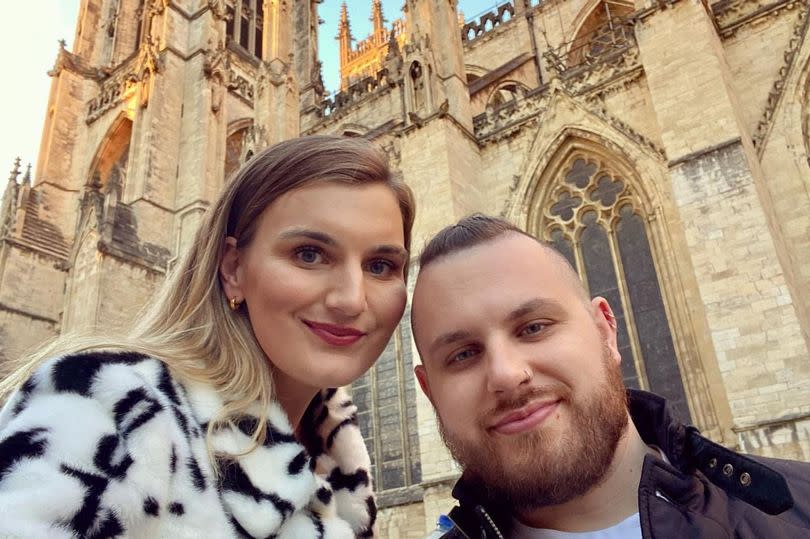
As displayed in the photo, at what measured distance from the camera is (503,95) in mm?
15875

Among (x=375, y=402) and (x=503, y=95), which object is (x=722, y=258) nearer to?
(x=375, y=402)

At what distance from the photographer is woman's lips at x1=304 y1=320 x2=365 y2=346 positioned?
1.27 m

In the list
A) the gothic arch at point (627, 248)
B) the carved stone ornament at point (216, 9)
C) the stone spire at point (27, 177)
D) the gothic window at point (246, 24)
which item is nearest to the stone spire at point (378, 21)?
the gothic window at point (246, 24)

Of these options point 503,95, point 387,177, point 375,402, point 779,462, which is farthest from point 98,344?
point 503,95

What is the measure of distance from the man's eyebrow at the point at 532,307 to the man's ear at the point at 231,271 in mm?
603

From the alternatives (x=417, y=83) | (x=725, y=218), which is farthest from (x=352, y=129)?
(x=725, y=218)

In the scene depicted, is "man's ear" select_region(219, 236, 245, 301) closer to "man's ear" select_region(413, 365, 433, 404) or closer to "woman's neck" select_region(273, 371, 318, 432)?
"woman's neck" select_region(273, 371, 318, 432)

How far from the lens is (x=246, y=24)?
2295 centimetres

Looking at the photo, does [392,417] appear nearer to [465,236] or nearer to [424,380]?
[424,380]

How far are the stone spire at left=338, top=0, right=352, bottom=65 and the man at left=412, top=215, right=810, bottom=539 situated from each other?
40.6 m

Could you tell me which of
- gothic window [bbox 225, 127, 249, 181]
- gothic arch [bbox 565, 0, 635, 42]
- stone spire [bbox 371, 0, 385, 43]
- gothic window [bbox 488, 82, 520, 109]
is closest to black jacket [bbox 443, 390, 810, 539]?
gothic window [bbox 488, 82, 520, 109]

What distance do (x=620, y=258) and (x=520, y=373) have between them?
28.8ft

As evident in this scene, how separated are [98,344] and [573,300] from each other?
0.95m

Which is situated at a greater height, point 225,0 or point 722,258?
point 225,0
